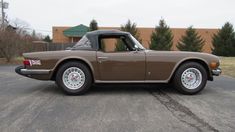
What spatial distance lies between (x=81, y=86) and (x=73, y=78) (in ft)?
0.89

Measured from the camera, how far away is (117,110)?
5.55 metres

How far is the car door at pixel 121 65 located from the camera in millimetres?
7188

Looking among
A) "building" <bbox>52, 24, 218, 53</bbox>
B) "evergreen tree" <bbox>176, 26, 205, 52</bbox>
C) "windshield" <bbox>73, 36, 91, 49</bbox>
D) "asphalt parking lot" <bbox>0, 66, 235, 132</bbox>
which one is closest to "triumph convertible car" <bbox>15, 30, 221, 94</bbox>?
"windshield" <bbox>73, 36, 91, 49</bbox>

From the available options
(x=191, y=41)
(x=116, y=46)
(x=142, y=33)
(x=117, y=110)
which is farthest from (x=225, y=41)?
(x=117, y=110)

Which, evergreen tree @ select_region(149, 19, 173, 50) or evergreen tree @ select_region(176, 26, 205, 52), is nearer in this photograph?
evergreen tree @ select_region(149, 19, 173, 50)

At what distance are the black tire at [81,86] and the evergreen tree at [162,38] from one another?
28429 mm

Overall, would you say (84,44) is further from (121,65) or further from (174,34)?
(174,34)

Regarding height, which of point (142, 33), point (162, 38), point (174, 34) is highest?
point (142, 33)

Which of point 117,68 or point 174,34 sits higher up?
point 174,34

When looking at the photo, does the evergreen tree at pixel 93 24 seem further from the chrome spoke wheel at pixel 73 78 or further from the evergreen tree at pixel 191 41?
the chrome spoke wheel at pixel 73 78

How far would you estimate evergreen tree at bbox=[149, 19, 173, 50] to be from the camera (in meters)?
35.4

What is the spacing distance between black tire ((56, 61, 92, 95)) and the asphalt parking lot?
162mm

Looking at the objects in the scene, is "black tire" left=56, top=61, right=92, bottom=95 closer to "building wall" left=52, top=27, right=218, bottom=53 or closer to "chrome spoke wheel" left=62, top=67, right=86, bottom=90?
"chrome spoke wheel" left=62, top=67, right=86, bottom=90

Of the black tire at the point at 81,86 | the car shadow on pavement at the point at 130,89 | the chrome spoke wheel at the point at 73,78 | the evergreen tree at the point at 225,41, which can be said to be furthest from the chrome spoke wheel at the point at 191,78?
the evergreen tree at the point at 225,41
